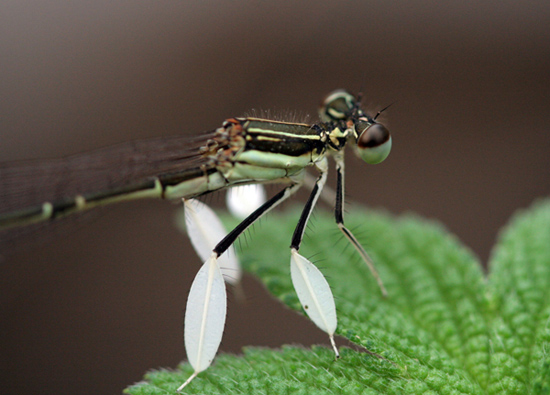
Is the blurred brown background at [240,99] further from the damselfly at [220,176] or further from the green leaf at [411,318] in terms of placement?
the damselfly at [220,176]

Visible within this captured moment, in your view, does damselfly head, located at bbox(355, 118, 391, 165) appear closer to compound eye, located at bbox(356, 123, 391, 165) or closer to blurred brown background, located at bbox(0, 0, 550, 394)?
compound eye, located at bbox(356, 123, 391, 165)

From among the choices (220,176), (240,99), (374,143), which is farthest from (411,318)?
(240,99)

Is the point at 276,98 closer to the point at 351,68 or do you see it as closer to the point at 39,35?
the point at 351,68

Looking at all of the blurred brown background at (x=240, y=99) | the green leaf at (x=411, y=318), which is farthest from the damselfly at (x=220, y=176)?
the blurred brown background at (x=240, y=99)

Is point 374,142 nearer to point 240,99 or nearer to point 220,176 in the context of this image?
point 220,176

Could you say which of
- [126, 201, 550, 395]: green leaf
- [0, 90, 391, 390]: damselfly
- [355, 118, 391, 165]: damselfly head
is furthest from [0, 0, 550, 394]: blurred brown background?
[355, 118, 391, 165]: damselfly head

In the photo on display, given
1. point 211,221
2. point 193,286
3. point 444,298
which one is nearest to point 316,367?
point 193,286
